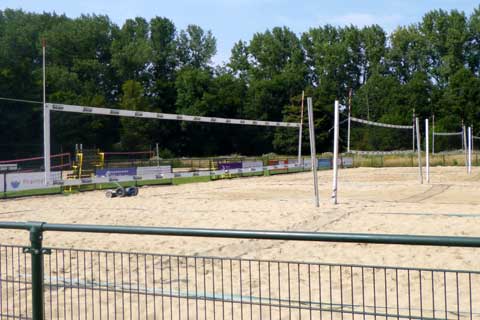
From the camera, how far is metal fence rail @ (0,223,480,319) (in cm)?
325

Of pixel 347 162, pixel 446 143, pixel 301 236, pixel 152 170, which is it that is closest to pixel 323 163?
pixel 347 162

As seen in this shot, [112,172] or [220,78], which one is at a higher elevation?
[220,78]

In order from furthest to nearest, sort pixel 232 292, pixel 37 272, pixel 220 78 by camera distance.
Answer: pixel 220 78 < pixel 232 292 < pixel 37 272

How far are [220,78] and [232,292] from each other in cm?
6390

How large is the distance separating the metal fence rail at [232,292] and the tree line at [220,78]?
140 ft

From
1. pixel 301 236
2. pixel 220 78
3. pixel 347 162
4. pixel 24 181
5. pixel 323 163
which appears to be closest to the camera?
pixel 301 236

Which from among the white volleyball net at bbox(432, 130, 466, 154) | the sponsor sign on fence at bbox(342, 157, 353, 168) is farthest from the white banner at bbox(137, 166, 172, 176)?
the white volleyball net at bbox(432, 130, 466, 154)

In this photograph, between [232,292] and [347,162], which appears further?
[347,162]

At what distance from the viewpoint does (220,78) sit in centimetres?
6712

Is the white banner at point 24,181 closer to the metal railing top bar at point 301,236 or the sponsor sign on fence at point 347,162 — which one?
the metal railing top bar at point 301,236

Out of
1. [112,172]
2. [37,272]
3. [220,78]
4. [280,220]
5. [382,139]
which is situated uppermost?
[220,78]

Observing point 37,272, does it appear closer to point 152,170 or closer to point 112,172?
point 112,172

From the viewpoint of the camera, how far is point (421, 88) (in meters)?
61.6

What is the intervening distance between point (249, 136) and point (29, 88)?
20.9 meters
